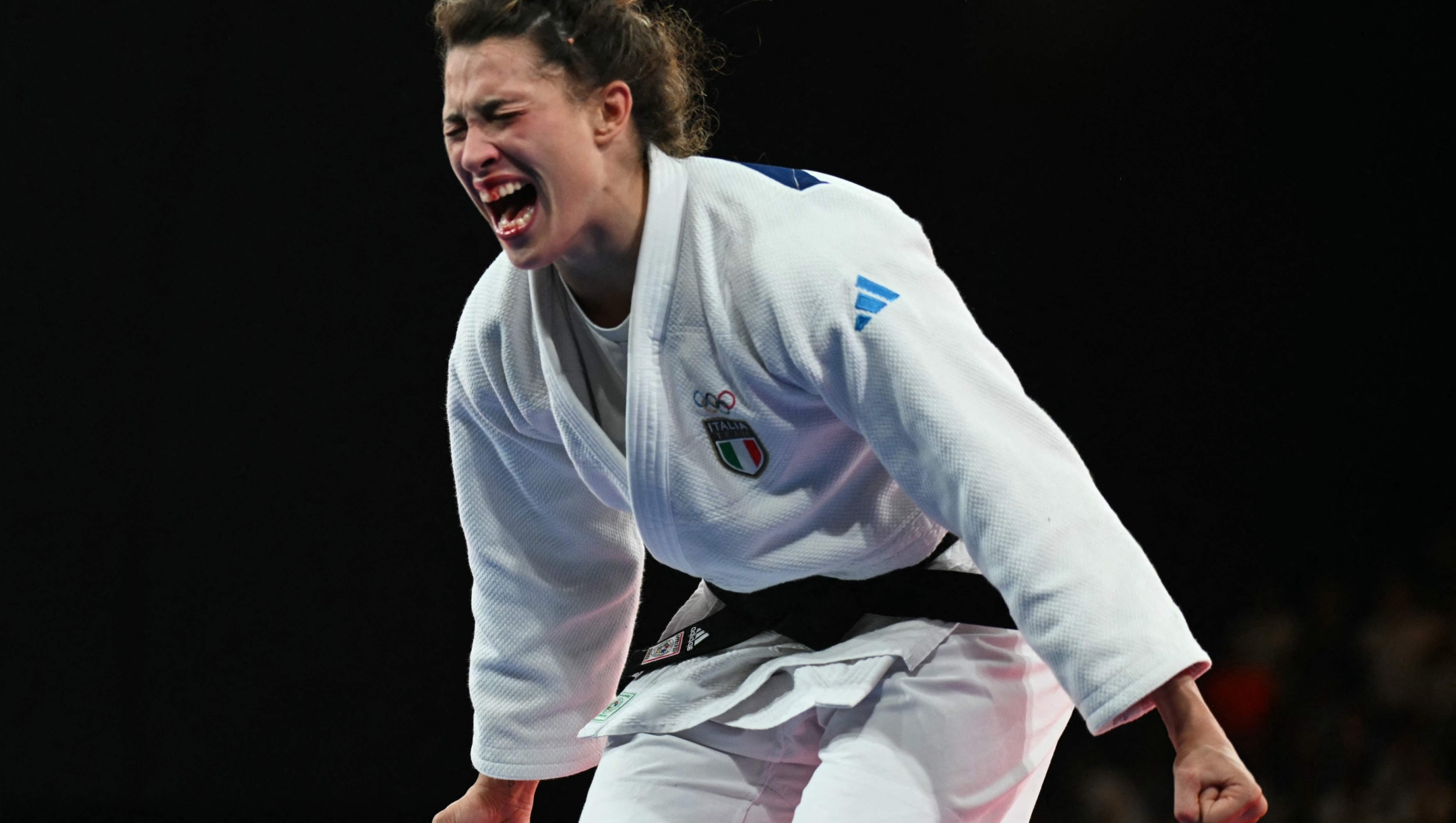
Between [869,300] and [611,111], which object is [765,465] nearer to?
[869,300]

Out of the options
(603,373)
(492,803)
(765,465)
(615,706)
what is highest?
(603,373)

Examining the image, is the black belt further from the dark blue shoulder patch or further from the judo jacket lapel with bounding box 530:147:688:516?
the dark blue shoulder patch

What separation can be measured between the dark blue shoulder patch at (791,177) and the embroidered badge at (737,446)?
28 centimetres

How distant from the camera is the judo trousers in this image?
150 cm

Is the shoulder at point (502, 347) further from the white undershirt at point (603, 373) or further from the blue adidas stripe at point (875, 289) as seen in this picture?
the blue adidas stripe at point (875, 289)

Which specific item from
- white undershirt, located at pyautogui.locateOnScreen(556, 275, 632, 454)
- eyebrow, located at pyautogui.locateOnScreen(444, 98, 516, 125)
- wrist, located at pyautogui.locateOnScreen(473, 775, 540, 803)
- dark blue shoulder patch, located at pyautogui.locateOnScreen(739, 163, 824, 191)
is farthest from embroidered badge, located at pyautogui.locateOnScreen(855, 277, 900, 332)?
wrist, located at pyautogui.locateOnScreen(473, 775, 540, 803)

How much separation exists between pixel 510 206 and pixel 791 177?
329 mm

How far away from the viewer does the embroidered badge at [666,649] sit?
1.74 metres

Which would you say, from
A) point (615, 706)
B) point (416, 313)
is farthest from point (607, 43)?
point (416, 313)

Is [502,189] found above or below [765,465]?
above

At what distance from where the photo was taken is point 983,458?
1.36 m

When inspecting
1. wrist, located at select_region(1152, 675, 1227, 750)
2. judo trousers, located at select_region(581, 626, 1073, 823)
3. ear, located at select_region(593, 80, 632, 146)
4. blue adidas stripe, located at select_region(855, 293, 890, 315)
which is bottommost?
judo trousers, located at select_region(581, 626, 1073, 823)

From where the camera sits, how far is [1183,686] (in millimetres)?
1334

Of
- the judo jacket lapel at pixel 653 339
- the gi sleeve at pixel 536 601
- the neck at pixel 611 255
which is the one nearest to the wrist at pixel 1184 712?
the judo jacket lapel at pixel 653 339
